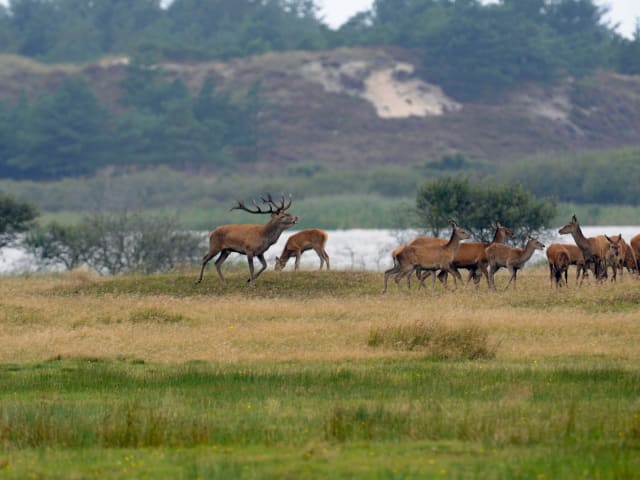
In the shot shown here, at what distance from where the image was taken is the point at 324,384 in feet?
50.1

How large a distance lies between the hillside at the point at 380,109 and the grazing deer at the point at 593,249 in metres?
64.3

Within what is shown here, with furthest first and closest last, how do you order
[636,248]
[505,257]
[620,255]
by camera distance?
[636,248] < [620,255] < [505,257]

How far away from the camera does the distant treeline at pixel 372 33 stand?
97.2m

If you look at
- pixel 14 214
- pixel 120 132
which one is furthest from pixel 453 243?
pixel 120 132

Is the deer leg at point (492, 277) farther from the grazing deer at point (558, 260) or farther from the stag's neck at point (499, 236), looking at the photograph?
the stag's neck at point (499, 236)

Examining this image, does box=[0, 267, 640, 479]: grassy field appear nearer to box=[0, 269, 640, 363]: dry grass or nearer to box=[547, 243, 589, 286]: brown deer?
box=[0, 269, 640, 363]: dry grass

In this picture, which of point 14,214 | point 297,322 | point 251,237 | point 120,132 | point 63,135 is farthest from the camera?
point 120,132

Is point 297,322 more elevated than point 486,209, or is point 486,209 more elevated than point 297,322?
point 486,209

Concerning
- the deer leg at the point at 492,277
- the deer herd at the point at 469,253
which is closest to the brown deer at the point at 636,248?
the deer herd at the point at 469,253

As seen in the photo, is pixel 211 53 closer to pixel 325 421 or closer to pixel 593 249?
pixel 593 249

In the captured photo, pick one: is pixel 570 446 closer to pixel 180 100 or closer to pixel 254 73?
pixel 180 100

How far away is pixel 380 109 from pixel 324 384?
277 ft

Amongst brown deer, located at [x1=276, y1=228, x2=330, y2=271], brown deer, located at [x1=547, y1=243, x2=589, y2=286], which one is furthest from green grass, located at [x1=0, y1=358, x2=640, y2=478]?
brown deer, located at [x1=276, y1=228, x2=330, y2=271]

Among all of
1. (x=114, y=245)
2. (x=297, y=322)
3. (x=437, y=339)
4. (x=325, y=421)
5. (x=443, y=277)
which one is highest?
(x=114, y=245)
